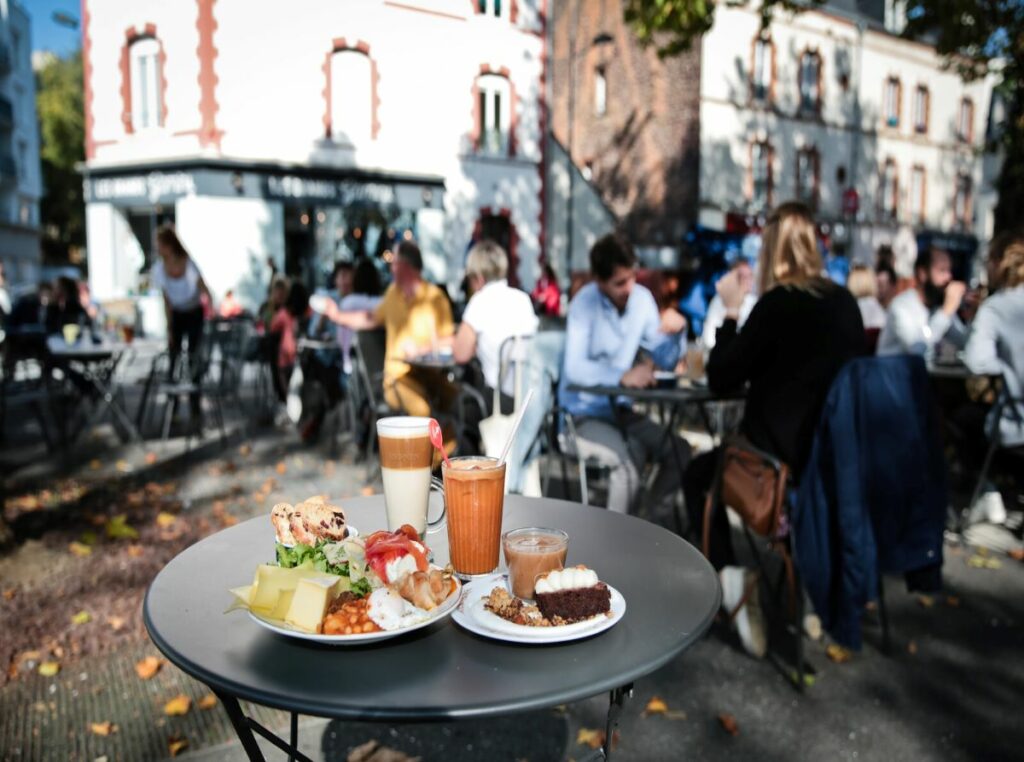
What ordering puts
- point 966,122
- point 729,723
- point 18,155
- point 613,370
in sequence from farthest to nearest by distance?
point 18,155 → point 966,122 → point 613,370 → point 729,723

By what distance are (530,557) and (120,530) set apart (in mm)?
3912

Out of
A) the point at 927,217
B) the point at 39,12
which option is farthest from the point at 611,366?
the point at 927,217

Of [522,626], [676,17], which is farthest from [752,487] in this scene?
[676,17]

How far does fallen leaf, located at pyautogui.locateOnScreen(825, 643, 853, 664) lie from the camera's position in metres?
2.93

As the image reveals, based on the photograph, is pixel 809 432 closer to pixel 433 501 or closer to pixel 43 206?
pixel 433 501

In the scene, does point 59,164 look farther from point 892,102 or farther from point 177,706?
point 177,706

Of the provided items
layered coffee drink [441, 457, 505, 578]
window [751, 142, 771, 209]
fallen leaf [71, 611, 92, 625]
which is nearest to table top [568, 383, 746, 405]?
layered coffee drink [441, 457, 505, 578]

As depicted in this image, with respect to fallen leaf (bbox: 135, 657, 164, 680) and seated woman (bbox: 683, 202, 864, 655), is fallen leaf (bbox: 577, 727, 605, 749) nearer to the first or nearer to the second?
seated woman (bbox: 683, 202, 864, 655)

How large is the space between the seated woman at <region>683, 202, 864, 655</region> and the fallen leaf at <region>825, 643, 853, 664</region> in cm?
28

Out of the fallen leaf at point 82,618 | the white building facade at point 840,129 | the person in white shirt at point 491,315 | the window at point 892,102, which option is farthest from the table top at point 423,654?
the window at point 892,102

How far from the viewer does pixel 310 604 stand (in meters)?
1.03

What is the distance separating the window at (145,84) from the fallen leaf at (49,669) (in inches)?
77.8

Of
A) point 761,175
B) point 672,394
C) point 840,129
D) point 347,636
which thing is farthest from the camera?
point 840,129

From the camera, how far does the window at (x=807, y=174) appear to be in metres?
23.3
